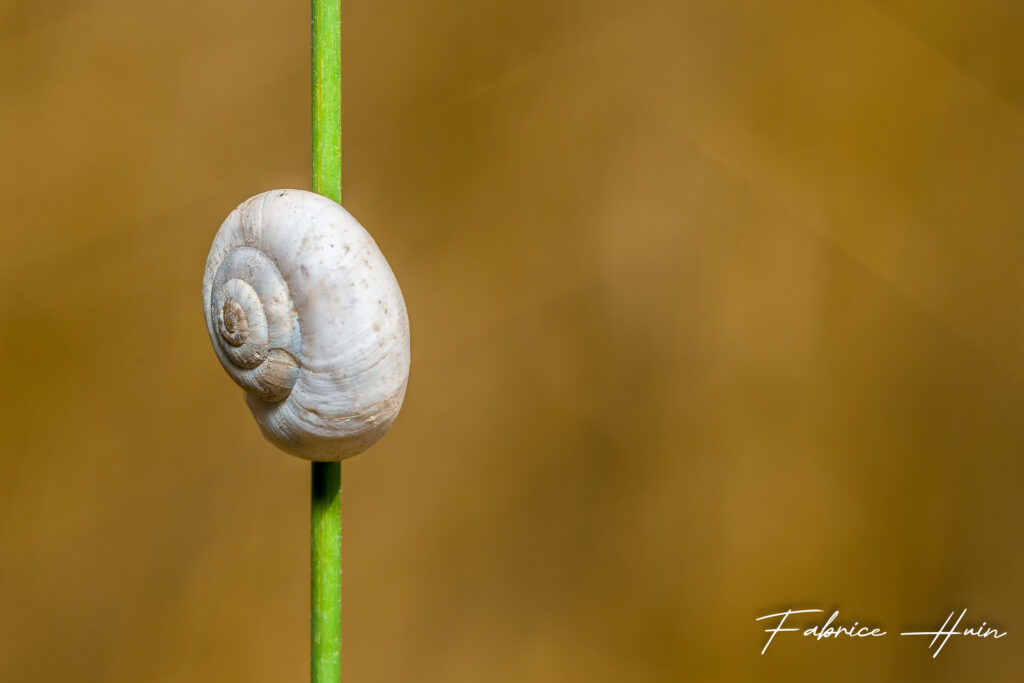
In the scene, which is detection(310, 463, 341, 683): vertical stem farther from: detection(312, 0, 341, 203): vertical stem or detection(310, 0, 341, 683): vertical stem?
detection(312, 0, 341, 203): vertical stem

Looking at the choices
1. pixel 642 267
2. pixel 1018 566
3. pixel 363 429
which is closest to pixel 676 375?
pixel 642 267

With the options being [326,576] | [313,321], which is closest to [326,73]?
[313,321]

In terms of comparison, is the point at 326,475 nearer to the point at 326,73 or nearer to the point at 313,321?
the point at 313,321

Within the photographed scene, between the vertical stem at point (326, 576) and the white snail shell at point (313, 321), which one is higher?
the white snail shell at point (313, 321)

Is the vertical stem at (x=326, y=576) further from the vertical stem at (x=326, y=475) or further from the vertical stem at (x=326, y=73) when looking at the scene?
the vertical stem at (x=326, y=73)

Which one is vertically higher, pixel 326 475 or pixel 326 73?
pixel 326 73

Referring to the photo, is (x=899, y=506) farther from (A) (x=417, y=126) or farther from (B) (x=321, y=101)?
(B) (x=321, y=101)

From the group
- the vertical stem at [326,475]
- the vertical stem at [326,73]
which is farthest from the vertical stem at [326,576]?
the vertical stem at [326,73]

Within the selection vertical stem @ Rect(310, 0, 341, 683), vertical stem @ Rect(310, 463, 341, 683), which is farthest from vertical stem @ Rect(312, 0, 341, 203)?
vertical stem @ Rect(310, 463, 341, 683)
